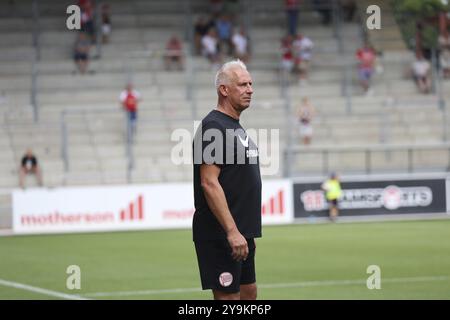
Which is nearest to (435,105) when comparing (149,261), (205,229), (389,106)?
(389,106)

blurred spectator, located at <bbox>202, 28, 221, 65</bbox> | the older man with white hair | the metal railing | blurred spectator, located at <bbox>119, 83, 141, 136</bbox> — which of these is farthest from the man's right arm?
blurred spectator, located at <bbox>202, 28, 221, 65</bbox>

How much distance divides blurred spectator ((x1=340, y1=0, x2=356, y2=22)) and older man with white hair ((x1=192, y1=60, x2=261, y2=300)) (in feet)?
108

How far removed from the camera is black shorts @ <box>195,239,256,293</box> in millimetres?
9547

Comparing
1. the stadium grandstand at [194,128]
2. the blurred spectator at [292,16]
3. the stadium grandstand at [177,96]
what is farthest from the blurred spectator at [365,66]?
the blurred spectator at [292,16]

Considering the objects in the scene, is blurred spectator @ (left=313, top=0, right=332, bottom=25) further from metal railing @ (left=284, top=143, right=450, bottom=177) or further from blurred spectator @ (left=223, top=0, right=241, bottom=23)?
metal railing @ (left=284, top=143, right=450, bottom=177)

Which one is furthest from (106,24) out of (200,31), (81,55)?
(200,31)

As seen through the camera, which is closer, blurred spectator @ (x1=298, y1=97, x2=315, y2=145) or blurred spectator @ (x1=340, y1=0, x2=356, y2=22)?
blurred spectator @ (x1=298, y1=97, x2=315, y2=145)

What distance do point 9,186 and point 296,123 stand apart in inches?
357

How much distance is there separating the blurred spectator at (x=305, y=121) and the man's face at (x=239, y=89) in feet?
85.3

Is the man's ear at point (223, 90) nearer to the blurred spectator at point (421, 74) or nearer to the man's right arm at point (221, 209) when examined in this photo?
the man's right arm at point (221, 209)

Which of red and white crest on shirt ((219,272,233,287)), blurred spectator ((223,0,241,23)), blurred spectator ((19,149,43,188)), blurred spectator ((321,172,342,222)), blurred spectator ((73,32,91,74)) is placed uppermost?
blurred spectator ((223,0,241,23))

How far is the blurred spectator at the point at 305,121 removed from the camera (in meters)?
35.5

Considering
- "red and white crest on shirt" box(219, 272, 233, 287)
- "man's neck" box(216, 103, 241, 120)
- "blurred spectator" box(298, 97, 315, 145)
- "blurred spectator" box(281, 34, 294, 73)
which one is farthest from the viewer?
"blurred spectator" box(281, 34, 294, 73)

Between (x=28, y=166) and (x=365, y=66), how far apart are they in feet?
41.0
